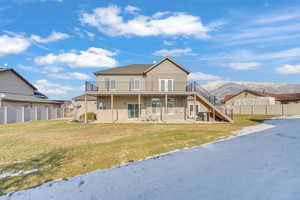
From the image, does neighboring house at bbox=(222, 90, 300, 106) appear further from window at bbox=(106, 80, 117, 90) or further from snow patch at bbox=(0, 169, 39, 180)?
snow patch at bbox=(0, 169, 39, 180)

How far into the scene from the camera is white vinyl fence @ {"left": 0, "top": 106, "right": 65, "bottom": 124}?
1719 cm

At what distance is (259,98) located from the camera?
A: 3481 cm

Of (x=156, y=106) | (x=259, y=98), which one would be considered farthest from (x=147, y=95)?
(x=259, y=98)

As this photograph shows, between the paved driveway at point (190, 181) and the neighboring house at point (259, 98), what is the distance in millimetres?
33553

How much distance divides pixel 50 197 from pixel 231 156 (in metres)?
5.53

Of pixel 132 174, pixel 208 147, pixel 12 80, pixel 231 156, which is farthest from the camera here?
pixel 12 80

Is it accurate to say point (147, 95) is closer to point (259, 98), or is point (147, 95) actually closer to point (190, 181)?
point (190, 181)

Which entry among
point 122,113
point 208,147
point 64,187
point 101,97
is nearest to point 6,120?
point 101,97

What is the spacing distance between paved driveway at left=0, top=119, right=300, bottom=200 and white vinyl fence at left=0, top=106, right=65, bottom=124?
18.4 meters

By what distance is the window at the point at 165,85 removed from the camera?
1833cm

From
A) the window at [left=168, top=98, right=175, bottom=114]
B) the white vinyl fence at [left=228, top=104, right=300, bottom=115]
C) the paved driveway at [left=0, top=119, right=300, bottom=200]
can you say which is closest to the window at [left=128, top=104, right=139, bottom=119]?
the window at [left=168, top=98, right=175, bottom=114]

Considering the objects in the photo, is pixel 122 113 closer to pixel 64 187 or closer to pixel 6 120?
pixel 6 120

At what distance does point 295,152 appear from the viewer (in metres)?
6.17

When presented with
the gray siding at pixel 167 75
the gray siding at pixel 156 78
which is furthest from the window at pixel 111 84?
the gray siding at pixel 167 75
